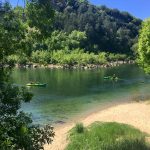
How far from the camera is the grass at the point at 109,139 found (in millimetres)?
24812

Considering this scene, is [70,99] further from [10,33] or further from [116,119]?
[10,33]

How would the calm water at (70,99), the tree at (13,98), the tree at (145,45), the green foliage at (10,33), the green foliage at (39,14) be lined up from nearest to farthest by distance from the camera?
the tree at (13,98) → the green foliage at (10,33) → the green foliage at (39,14) → the calm water at (70,99) → the tree at (145,45)

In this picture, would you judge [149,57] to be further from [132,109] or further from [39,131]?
[39,131]

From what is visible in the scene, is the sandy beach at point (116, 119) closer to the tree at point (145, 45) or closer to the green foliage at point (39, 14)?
the tree at point (145, 45)

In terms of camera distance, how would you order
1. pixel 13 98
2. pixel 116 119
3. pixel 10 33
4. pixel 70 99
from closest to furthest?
pixel 10 33, pixel 13 98, pixel 116 119, pixel 70 99

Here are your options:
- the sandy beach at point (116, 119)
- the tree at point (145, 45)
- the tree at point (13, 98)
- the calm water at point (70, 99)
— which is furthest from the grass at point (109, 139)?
the tree at point (145, 45)

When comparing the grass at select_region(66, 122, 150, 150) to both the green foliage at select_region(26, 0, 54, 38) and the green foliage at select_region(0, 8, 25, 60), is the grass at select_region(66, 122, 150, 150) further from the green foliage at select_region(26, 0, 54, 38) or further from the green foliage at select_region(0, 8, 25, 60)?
the green foliage at select_region(0, 8, 25, 60)

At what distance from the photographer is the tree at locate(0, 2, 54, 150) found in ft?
48.9

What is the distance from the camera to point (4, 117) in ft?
51.3

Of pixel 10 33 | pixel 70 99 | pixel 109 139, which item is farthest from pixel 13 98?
pixel 70 99

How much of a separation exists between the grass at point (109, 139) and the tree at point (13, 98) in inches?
360

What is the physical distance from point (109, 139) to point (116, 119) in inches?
548

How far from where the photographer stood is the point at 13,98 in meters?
15.9

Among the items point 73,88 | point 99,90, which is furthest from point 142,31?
point 73,88
